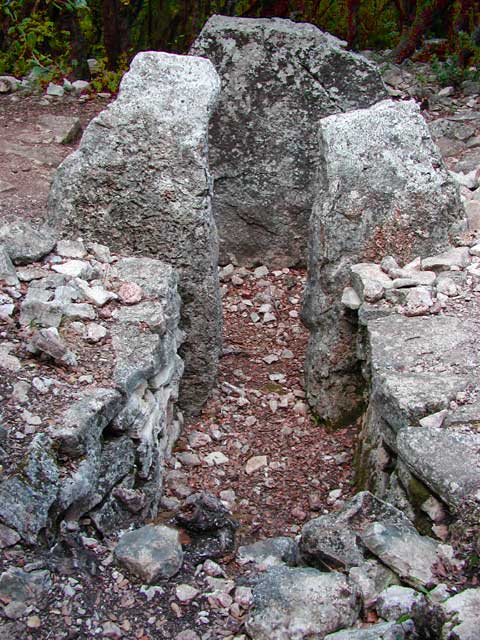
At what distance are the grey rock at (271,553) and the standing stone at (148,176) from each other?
1298mm

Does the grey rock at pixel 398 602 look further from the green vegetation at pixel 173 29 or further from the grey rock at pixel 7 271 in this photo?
the green vegetation at pixel 173 29

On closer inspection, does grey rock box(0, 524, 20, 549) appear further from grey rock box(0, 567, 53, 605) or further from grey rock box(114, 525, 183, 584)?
grey rock box(114, 525, 183, 584)

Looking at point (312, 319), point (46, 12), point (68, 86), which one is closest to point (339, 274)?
point (312, 319)

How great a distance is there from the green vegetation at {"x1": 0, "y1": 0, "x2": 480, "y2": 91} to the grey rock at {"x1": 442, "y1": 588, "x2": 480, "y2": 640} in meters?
4.87

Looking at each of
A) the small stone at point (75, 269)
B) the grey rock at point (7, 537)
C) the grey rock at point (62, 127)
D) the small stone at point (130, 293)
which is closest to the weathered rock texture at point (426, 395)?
the small stone at point (130, 293)

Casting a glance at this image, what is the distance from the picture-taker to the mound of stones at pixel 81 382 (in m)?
2.76

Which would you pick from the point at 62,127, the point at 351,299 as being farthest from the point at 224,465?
the point at 62,127

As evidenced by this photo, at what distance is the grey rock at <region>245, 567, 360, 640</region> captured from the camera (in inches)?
96.9

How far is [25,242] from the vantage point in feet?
11.9

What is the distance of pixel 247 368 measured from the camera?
4551 mm

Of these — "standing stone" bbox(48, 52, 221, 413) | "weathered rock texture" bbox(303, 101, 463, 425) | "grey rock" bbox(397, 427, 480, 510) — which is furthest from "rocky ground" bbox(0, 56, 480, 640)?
"standing stone" bbox(48, 52, 221, 413)

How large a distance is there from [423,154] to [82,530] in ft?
7.07

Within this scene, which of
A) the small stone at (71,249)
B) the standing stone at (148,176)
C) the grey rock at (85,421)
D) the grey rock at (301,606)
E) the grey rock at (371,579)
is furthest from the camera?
the standing stone at (148,176)

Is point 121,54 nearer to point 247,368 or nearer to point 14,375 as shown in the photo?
point 247,368
